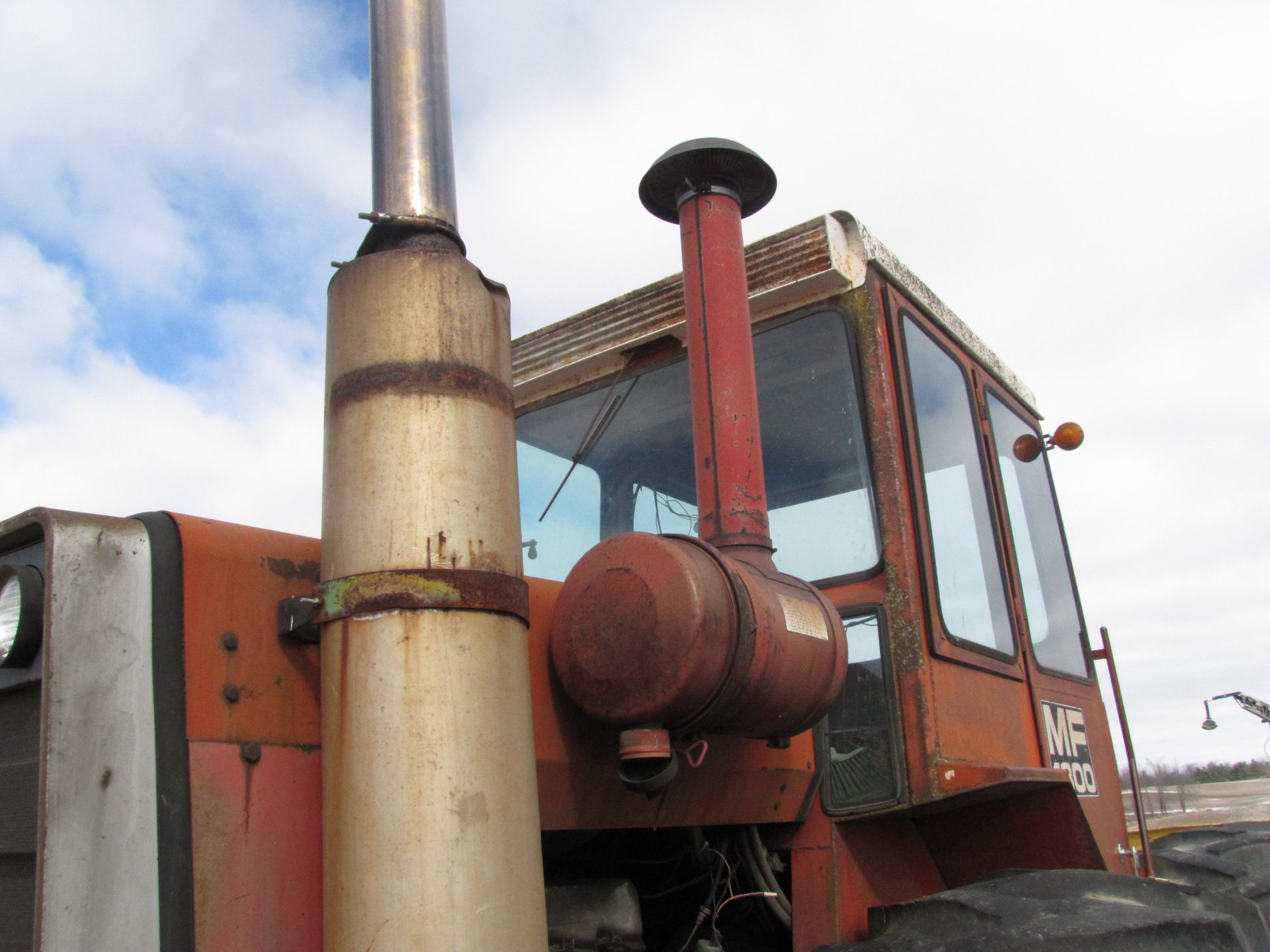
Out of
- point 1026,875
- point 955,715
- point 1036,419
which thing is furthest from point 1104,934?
point 1036,419

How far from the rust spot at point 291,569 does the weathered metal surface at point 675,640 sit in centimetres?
34

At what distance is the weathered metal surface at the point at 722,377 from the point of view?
72.3 inches

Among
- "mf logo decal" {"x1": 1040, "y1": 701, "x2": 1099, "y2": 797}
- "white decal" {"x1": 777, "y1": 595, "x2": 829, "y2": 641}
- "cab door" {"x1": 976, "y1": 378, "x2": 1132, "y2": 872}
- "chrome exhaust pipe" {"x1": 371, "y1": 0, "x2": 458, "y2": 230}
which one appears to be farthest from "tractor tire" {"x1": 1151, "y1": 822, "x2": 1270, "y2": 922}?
"chrome exhaust pipe" {"x1": 371, "y1": 0, "x2": 458, "y2": 230}

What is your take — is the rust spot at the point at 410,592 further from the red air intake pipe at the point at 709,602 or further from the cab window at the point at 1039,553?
the cab window at the point at 1039,553

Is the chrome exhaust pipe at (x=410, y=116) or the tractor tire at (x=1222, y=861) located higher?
the chrome exhaust pipe at (x=410, y=116)

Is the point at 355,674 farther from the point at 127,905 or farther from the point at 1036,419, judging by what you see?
the point at 1036,419

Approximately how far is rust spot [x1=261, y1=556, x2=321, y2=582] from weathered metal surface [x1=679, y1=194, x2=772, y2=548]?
2.11 ft

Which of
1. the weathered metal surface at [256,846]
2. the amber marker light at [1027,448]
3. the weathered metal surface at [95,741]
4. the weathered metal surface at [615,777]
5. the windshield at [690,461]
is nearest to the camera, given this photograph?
the weathered metal surface at [95,741]

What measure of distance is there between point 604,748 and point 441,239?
76 centimetres

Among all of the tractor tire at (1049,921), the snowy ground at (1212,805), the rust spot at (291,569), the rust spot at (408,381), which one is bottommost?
the snowy ground at (1212,805)

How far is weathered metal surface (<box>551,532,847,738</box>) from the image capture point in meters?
1.46

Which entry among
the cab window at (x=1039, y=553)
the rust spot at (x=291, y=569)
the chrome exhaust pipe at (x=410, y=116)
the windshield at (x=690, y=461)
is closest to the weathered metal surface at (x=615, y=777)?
the rust spot at (x=291, y=569)

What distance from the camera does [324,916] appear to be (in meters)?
1.20

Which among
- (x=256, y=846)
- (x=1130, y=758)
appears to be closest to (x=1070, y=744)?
(x=1130, y=758)
